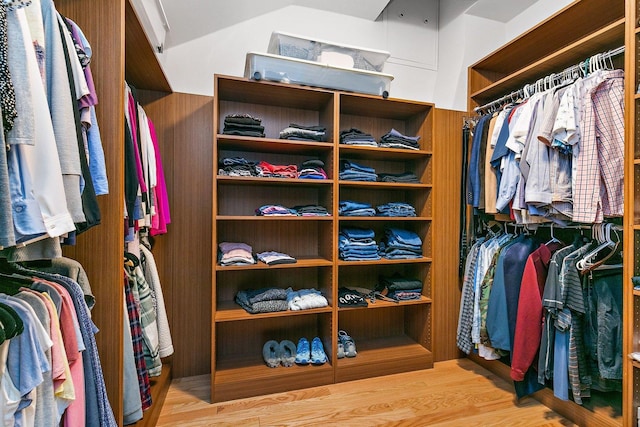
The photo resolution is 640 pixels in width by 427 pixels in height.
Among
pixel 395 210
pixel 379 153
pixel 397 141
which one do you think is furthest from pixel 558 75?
pixel 395 210

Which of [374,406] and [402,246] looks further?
[402,246]

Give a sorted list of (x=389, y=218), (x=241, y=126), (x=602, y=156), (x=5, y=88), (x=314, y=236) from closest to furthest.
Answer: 1. (x=5, y=88)
2. (x=602, y=156)
3. (x=241, y=126)
4. (x=389, y=218)
5. (x=314, y=236)

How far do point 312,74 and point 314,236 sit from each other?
3.61ft

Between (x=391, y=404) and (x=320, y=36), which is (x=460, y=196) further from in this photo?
(x=320, y=36)

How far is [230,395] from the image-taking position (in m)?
1.86

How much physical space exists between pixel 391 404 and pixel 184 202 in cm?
178

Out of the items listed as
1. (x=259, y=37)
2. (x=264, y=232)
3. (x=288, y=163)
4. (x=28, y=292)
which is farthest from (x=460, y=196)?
(x=28, y=292)

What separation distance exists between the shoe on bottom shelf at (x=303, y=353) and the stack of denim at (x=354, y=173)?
114cm

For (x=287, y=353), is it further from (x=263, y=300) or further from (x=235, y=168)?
(x=235, y=168)

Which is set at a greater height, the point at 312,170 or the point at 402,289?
the point at 312,170

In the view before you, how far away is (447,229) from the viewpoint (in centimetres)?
243

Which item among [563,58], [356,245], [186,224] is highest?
[563,58]

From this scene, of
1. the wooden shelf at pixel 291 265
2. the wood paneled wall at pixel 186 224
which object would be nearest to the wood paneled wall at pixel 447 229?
the wooden shelf at pixel 291 265

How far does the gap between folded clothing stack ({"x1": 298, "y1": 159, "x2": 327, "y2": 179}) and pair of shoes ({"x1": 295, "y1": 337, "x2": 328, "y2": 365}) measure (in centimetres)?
111
